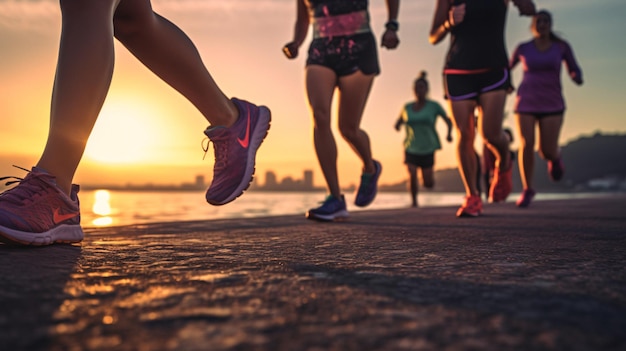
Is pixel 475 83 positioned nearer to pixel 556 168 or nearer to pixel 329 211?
pixel 329 211

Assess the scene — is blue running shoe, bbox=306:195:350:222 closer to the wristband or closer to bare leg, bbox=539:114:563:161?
the wristband

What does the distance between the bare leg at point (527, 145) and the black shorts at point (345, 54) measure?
2.60 meters

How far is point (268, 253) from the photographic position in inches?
62.6

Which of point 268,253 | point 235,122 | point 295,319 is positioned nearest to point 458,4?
point 235,122

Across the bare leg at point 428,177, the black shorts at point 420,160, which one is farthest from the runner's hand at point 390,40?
the bare leg at point 428,177

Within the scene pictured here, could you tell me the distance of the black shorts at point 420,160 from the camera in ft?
28.3

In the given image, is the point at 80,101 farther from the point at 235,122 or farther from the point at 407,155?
the point at 407,155

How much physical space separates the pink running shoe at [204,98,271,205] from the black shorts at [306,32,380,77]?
5.43ft

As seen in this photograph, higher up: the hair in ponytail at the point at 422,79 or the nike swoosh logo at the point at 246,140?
the hair in ponytail at the point at 422,79

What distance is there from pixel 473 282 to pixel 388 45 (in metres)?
3.10

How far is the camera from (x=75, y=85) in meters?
1.70

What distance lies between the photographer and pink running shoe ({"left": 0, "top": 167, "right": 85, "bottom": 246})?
1.56 metres

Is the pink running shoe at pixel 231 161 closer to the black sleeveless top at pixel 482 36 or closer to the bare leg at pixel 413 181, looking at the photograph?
the black sleeveless top at pixel 482 36

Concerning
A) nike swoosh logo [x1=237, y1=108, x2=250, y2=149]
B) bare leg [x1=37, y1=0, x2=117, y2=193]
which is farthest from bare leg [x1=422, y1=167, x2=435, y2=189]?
bare leg [x1=37, y1=0, x2=117, y2=193]
